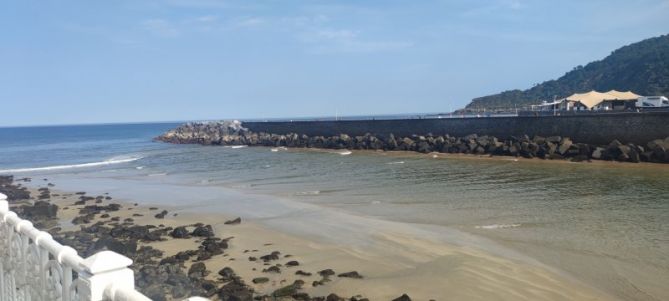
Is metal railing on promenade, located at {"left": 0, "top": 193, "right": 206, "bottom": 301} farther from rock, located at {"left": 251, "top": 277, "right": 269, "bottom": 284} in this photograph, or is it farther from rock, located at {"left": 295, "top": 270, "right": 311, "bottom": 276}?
rock, located at {"left": 295, "top": 270, "right": 311, "bottom": 276}

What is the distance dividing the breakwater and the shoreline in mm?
18187

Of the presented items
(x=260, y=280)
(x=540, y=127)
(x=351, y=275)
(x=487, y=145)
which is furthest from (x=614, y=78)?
(x=260, y=280)

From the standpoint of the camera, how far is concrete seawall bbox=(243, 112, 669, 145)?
83.7ft

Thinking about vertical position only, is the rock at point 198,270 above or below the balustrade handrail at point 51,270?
below

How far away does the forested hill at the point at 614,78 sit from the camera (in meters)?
78.4

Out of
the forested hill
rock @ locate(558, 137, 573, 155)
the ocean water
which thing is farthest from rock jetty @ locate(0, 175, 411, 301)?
the forested hill

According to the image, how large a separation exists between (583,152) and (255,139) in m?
32.3

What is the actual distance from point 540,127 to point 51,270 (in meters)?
30.5

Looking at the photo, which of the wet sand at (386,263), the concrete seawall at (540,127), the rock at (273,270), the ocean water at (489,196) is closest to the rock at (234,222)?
the wet sand at (386,263)

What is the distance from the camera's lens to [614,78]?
95438 millimetres

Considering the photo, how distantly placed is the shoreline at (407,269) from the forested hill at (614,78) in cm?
5845

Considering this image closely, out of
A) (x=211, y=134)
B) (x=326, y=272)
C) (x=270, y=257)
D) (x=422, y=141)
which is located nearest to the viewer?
(x=326, y=272)

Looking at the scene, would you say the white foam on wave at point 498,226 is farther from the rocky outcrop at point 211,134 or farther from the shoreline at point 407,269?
the rocky outcrop at point 211,134

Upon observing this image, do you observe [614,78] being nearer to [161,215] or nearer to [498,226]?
[498,226]
